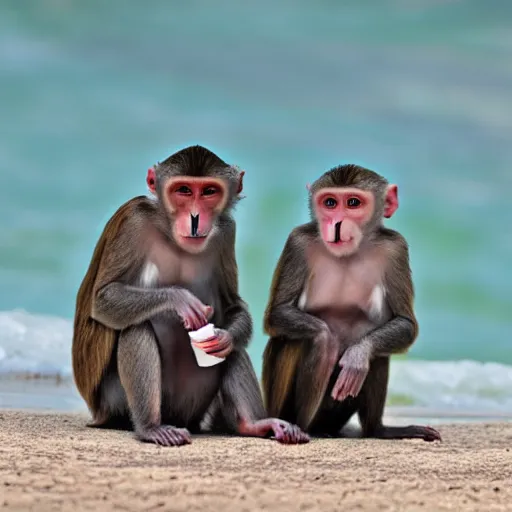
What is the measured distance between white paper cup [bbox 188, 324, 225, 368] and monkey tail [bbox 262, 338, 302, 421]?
57cm

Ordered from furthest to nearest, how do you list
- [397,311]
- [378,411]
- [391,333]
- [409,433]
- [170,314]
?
[409,433] < [378,411] < [397,311] < [391,333] < [170,314]

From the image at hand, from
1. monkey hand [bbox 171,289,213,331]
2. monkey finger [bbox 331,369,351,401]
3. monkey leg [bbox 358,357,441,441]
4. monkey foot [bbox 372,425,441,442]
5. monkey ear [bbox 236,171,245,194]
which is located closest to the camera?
monkey hand [bbox 171,289,213,331]

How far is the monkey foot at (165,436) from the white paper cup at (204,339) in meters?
0.53

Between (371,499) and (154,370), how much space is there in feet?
7.25

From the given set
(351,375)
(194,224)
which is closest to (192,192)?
(194,224)

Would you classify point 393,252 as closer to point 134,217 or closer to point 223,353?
point 223,353

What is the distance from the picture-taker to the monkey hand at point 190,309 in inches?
293

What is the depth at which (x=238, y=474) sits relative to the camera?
20.2 feet

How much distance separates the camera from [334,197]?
8133 mm

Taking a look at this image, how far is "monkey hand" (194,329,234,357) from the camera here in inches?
298

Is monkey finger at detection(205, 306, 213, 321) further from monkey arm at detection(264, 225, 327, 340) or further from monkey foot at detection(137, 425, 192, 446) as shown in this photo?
monkey foot at detection(137, 425, 192, 446)

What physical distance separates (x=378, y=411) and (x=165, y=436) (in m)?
1.93

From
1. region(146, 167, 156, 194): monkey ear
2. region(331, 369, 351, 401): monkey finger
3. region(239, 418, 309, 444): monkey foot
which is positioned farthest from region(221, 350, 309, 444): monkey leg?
region(146, 167, 156, 194): monkey ear

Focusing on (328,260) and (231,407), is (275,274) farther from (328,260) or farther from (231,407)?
(231,407)
